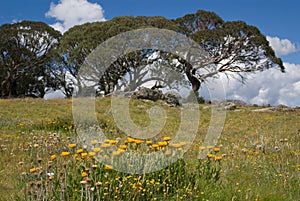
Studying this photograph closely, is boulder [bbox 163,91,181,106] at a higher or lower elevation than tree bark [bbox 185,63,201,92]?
lower

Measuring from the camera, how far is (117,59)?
26062 millimetres

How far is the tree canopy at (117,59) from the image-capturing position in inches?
1099

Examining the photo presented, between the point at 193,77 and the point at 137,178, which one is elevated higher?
the point at 193,77

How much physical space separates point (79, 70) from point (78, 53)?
3072 millimetres

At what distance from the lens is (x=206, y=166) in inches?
175

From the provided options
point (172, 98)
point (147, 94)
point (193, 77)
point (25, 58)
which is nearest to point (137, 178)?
point (147, 94)

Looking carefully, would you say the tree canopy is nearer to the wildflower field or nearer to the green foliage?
the green foliage

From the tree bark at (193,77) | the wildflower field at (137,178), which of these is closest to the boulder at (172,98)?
the tree bark at (193,77)

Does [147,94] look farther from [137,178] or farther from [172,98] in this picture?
[137,178]

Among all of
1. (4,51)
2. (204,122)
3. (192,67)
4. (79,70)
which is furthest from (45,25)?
(204,122)

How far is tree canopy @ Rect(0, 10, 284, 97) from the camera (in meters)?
27.9

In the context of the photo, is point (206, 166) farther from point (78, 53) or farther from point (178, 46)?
point (78, 53)

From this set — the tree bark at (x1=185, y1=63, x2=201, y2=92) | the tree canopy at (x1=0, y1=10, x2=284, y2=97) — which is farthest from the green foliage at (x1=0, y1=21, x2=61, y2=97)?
the tree bark at (x1=185, y1=63, x2=201, y2=92)

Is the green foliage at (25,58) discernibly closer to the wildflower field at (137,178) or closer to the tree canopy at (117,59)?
the tree canopy at (117,59)
